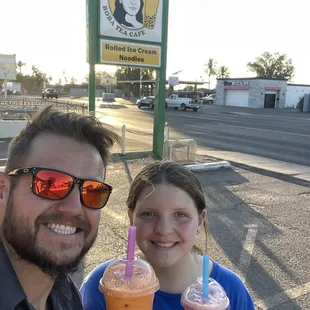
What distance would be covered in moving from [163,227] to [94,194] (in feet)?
1.23

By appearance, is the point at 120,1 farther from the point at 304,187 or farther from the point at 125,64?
the point at 304,187

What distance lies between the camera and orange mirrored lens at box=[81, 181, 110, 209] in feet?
5.07

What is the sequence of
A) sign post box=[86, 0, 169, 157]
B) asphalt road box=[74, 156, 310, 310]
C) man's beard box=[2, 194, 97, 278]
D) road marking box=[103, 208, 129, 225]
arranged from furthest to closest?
sign post box=[86, 0, 169, 157]
road marking box=[103, 208, 129, 225]
asphalt road box=[74, 156, 310, 310]
man's beard box=[2, 194, 97, 278]

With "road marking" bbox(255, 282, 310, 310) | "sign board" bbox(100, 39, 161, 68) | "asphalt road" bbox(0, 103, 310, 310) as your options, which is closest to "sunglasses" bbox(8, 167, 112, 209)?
"asphalt road" bbox(0, 103, 310, 310)

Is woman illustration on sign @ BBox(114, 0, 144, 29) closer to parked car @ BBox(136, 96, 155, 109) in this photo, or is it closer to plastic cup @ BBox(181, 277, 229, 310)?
plastic cup @ BBox(181, 277, 229, 310)

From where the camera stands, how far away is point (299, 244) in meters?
4.88

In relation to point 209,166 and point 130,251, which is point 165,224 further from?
point 209,166

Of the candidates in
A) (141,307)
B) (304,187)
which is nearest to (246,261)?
(141,307)

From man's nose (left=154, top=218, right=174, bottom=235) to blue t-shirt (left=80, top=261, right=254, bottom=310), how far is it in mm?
269

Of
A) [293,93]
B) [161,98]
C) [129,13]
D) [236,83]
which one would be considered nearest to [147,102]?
[236,83]

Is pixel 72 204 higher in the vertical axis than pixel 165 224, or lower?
higher

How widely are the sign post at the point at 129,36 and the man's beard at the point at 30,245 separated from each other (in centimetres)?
794

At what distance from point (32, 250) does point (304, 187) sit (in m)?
7.61

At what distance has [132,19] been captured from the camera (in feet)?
31.8
